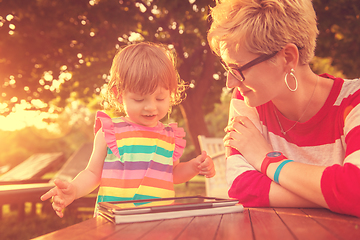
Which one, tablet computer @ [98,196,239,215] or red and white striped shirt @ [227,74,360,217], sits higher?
red and white striped shirt @ [227,74,360,217]

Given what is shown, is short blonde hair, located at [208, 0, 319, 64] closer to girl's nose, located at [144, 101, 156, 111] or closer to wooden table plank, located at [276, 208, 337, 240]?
girl's nose, located at [144, 101, 156, 111]

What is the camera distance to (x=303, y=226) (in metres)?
1.06

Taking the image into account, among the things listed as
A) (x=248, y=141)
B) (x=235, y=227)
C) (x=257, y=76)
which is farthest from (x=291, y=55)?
(x=235, y=227)

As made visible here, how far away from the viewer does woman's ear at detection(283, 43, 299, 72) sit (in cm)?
176

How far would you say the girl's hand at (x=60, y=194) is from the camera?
148 cm

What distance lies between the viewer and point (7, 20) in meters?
7.41

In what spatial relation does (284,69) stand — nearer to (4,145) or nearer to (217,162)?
(217,162)

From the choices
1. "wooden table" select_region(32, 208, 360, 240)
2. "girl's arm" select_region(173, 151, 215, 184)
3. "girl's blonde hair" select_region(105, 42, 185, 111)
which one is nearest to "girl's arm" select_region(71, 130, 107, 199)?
"girl's blonde hair" select_region(105, 42, 185, 111)

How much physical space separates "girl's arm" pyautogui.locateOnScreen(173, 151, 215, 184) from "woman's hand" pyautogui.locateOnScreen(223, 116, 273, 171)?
161 mm

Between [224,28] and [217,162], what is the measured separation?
11.1 ft

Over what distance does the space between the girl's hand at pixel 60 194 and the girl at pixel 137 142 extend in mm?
127

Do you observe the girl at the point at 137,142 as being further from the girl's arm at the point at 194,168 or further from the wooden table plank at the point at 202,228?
the wooden table plank at the point at 202,228

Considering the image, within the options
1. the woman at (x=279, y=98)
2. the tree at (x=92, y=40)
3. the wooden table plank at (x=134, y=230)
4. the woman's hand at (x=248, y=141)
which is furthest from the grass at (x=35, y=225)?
the wooden table plank at (x=134, y=230)

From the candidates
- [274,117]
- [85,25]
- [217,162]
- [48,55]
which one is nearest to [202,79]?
[85,25]
